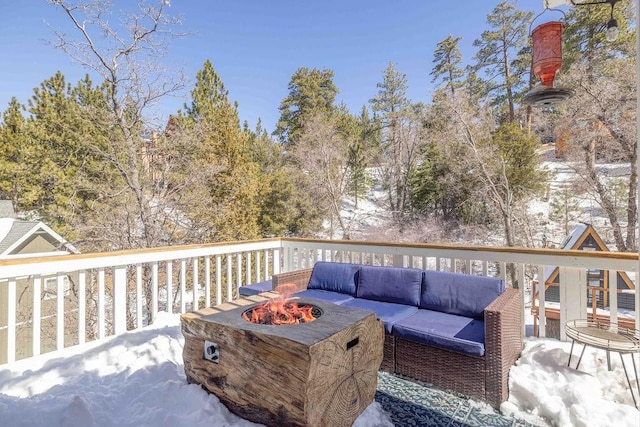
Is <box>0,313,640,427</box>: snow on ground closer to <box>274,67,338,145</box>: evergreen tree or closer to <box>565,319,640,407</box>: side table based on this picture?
<box>565,319,640,407</box>: side table

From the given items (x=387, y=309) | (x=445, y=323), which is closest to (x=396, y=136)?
→ (x=387, y=309)

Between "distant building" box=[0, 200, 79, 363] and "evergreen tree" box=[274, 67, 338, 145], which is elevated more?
"evergreen tree" box=[274, 67, 338, 145]

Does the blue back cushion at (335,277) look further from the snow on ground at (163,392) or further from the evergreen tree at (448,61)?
the evergreen tree at (448,61)

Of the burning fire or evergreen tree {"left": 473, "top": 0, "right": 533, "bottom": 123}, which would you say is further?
evergreen tree {"left": 473, "top": 0, "right": 533, "bottom": 123}

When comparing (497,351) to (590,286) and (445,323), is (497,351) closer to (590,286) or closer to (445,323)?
(445,323)

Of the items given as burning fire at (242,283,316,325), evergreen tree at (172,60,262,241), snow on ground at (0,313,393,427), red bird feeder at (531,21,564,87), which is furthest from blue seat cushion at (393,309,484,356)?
evergreen tree at (172,60,262,241)

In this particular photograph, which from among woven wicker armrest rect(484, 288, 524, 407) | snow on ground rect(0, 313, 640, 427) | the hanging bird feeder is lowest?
snow on ground rect(0, 313, 640, 427)

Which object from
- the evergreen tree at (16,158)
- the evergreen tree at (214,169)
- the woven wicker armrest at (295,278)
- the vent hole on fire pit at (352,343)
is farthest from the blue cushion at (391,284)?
the evergreen tree at (16,158)

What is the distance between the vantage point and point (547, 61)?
170 cm

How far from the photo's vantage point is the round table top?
1.96 m

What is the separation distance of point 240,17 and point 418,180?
9717mm

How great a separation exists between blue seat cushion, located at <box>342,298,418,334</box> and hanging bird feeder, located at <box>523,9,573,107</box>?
1763mm

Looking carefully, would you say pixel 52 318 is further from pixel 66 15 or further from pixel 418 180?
pixel 418 180

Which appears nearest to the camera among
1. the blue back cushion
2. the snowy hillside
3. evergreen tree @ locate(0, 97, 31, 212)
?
the blue back cushion
